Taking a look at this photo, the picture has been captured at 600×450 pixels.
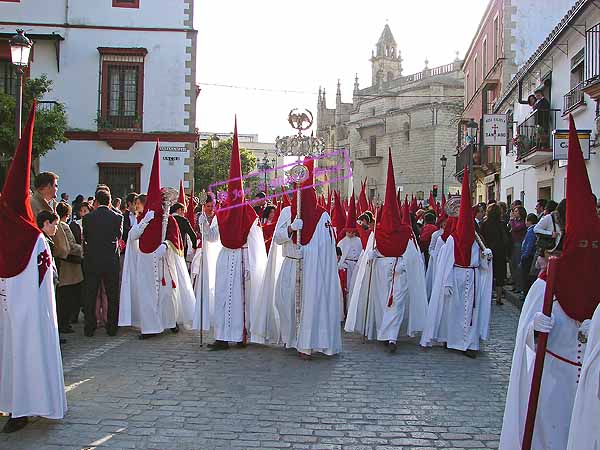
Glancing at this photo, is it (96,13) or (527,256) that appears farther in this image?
(96,13)

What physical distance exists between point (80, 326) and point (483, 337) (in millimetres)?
5778

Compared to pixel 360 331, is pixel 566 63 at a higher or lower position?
higher

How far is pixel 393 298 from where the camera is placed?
27.1ft

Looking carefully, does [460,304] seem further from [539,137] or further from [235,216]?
[539,137]

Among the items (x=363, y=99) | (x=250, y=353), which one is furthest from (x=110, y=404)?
(x=363, y=99)

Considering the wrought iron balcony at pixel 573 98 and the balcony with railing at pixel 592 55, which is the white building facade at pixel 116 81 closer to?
the wrought iron balcony at pixel 573 98

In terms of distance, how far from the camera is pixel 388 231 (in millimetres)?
8445

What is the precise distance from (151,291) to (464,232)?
4270mm

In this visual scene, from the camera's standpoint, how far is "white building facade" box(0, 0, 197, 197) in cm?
2253

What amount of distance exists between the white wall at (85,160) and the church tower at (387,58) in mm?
71852

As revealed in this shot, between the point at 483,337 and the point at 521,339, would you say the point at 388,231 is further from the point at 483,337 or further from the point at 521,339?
the point at 521,339

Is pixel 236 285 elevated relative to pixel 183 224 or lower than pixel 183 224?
lower

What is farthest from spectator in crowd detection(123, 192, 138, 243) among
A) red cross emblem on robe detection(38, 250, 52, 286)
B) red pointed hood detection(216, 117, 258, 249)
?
red cross emblem on robe detection(38, 250, 52, 286)

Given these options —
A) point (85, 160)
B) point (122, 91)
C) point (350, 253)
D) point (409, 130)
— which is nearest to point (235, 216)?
point (350, 253)
